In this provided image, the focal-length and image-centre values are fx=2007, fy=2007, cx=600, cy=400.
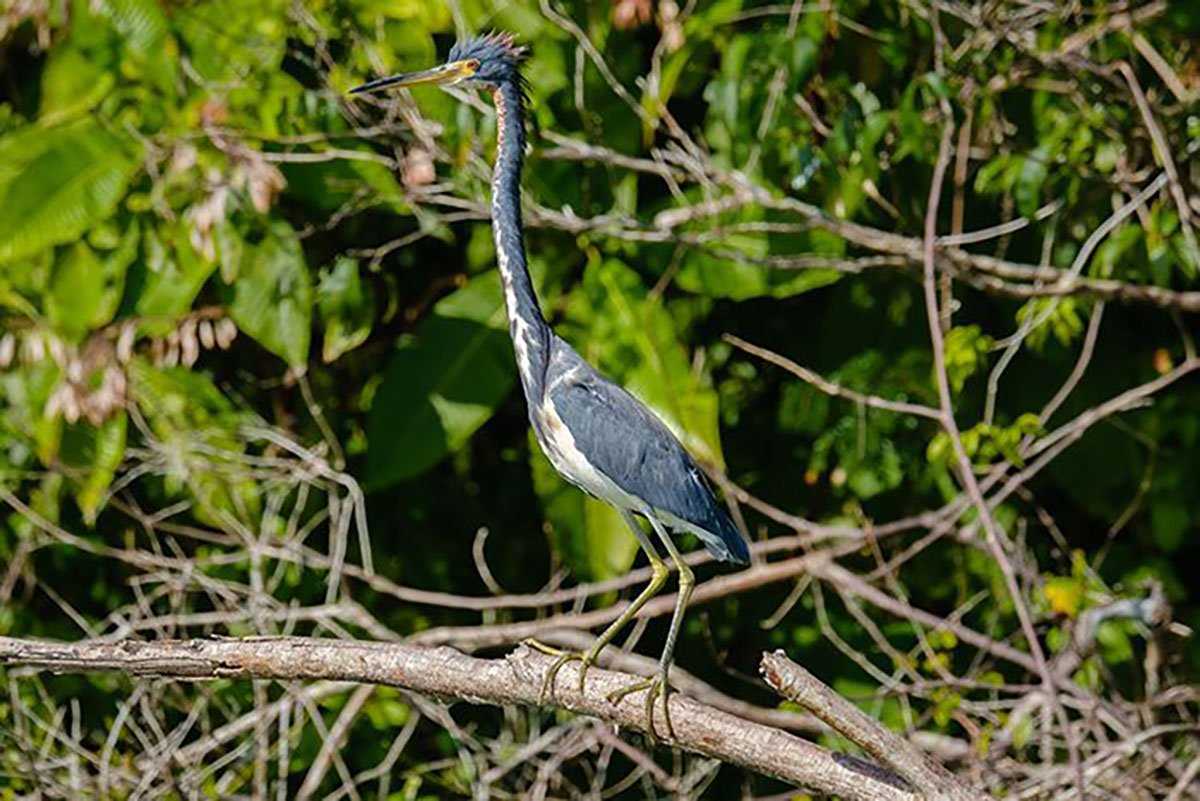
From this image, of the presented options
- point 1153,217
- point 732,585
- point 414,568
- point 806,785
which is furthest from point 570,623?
point 806,785

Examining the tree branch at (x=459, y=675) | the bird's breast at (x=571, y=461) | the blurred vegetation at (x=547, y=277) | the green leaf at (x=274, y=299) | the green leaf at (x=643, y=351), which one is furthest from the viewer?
the green leaf at (x=274, y=299)

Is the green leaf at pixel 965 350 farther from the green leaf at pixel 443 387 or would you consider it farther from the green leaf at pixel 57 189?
the green leaf at pixel 57 189

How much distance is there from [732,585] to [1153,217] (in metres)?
1.29

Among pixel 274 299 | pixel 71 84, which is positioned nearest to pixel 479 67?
pixel 274 299

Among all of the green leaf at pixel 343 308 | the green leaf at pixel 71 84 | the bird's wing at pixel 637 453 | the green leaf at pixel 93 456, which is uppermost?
the green leaf at pixel 71 84

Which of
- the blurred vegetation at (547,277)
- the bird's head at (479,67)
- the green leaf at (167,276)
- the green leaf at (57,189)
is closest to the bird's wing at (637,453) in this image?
the bird's head at (479,67)

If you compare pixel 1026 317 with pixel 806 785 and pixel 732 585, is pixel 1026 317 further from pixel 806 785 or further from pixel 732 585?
pixel 806 785

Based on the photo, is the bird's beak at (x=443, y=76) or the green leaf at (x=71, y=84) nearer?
the bird's beak at (x=443, y=76)

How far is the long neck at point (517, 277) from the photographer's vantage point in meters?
3.00

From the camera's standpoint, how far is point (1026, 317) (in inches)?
169

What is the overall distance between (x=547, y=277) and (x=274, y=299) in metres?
0.64

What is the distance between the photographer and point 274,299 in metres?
4.57

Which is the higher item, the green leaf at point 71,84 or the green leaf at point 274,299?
the green leaf at point 71,84

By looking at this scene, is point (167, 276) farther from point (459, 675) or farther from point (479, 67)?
point (459, 675)
